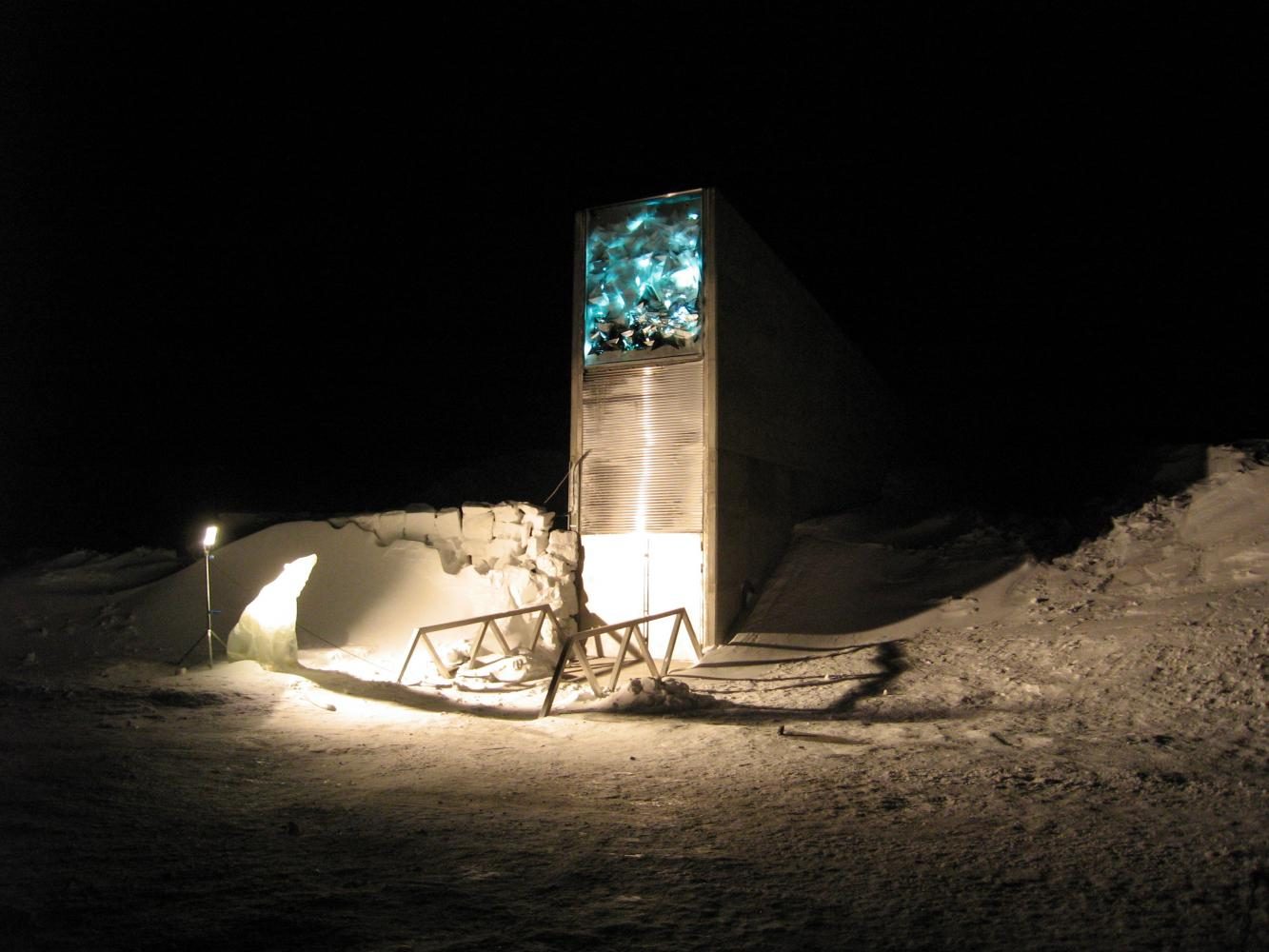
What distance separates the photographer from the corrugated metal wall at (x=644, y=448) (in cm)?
1270

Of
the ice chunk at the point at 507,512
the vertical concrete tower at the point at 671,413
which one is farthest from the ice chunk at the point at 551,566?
the ice chunk at the point at 507,512

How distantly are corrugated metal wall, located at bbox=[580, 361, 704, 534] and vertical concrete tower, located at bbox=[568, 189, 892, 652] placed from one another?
2cm

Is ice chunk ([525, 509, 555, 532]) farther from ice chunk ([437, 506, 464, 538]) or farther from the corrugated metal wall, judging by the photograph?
ice chunk ([437, 506, 464, 538])

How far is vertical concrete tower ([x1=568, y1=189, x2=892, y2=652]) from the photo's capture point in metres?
12.6

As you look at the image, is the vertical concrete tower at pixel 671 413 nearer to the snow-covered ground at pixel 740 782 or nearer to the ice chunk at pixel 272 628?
the snow-covered ground at pixel 740 782

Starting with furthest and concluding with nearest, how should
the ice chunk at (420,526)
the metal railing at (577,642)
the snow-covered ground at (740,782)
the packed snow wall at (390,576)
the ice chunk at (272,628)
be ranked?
1. the ice chunk at (420,526)
2. the packed snow wall at (390,576)
3. the ice chunk at (272,628)
4. the metal railing at (577,642)
5. the snow-covered ground at (740,782)

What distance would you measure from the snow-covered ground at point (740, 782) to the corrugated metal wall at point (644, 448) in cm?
242

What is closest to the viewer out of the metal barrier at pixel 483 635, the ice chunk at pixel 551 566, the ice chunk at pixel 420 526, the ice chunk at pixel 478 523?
the metal barrier at pixel 483 635

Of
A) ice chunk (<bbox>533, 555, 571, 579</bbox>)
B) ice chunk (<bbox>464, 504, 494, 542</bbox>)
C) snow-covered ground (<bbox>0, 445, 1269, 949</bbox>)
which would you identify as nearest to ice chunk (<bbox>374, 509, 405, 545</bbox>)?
ice chunk (<bbox>464, 504, 494, 542</bbox>)

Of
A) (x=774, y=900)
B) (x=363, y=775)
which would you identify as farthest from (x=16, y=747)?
(x=774, y=900)

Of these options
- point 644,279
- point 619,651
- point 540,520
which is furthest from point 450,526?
point 644,279

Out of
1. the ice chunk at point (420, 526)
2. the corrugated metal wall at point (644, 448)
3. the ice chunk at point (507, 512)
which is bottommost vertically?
the ice chunk at point (420, 526)

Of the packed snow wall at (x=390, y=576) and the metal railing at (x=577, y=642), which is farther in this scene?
the packed snow wall at (x=390, y=576)

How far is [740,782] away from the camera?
19.8ft
